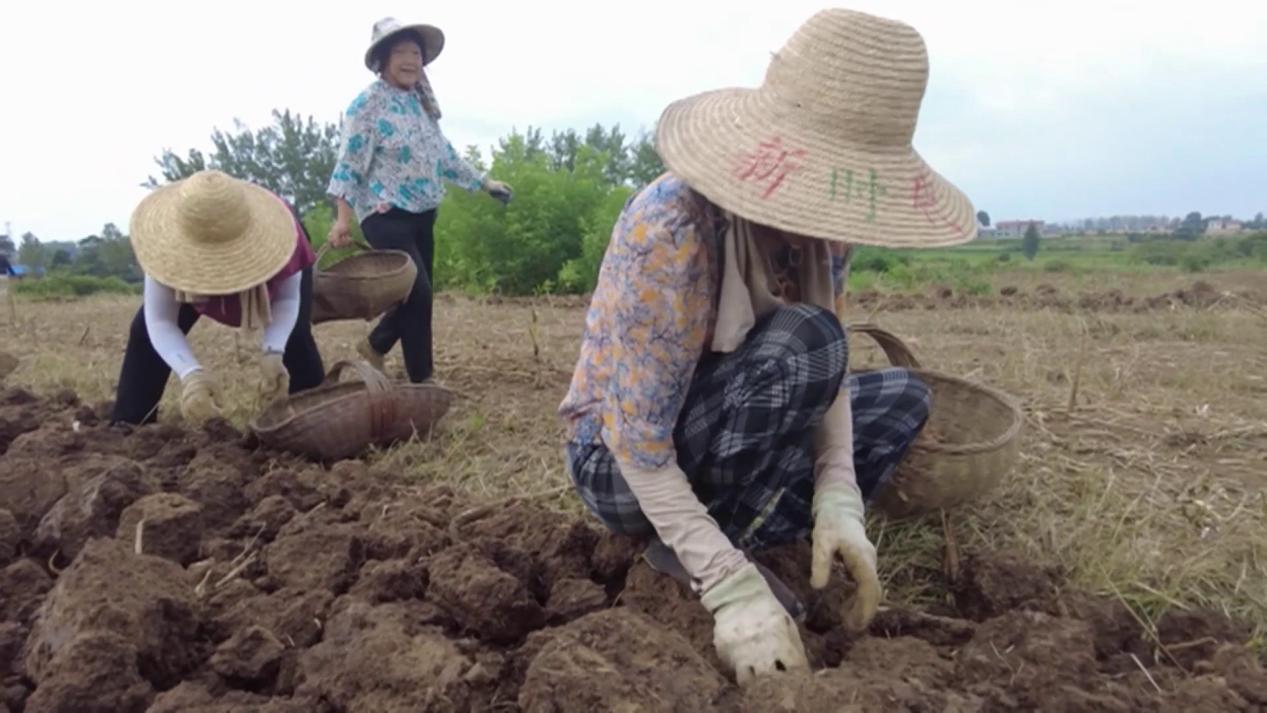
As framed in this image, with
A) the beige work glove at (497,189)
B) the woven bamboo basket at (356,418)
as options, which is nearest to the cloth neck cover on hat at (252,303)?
the woven bamboo basket at (356,418)

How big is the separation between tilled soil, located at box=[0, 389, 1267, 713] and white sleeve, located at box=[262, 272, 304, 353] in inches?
25.9

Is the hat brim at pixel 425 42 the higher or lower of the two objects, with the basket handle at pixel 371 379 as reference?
higher

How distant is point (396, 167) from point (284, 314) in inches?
37.8

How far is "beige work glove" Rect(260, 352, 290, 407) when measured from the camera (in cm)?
311

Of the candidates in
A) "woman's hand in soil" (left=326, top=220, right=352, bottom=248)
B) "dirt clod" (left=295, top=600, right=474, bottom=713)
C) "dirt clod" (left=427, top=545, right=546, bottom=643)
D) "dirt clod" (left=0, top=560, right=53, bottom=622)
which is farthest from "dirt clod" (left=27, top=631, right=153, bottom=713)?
"woman's hand in soil" (left=326, top=220, right=352, bottom=248)

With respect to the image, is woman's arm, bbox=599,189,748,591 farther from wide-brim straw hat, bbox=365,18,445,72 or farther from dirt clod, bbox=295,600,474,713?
wide-brim straw hat, bbox=365,18,445,72

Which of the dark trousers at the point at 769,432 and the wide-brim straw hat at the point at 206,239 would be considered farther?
the wide-brim straw hat at the point at 206,239

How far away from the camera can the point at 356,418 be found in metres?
3.08

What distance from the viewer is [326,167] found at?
3319 cm

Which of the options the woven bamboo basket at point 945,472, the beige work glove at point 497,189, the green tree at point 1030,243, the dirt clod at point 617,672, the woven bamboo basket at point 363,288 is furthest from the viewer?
the green tree at point 1030,243

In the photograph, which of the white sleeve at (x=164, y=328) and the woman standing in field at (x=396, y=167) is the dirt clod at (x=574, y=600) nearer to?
the white sleeve at (x=164, y=328)

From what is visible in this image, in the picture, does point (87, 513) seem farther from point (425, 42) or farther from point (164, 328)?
point (425, 42)

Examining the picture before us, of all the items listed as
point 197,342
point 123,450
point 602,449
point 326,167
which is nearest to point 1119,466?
point 602,449

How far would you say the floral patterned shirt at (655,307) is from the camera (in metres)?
1.67
